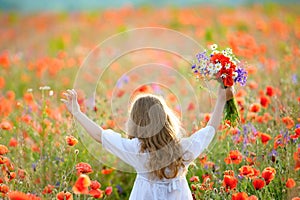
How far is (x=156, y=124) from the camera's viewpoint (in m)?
2.84

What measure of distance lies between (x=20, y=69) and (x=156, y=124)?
4557mm

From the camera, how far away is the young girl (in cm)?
284

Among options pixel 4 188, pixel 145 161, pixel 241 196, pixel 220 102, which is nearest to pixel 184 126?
pixel 220 102

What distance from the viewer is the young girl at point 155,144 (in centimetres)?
284

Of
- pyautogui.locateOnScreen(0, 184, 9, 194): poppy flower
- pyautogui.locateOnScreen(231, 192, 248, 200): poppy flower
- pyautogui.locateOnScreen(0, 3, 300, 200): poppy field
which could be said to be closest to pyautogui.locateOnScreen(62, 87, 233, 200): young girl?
pyautogui.locateOnScreen(0, 3, 300, 200): poppy field

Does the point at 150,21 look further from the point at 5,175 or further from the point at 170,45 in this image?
the point at 5,175

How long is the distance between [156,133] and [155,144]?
58 mm

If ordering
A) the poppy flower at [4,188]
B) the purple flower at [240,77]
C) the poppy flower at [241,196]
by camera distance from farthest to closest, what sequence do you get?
1. the purple flower at [240,77]
2. the poppy flower at [4,188]
3. the poppy flower at [241,196]

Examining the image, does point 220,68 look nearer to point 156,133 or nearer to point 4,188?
point 156,133

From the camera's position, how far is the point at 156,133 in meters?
2.83

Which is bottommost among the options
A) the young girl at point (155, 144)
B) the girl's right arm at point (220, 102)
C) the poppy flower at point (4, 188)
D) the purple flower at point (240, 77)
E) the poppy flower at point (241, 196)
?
the poppy flower at point (241, 196)

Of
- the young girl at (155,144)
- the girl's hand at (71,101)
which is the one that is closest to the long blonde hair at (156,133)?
the young girl at (155,144)

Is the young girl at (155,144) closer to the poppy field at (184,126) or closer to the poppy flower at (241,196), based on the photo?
the poppy field at (184,126)

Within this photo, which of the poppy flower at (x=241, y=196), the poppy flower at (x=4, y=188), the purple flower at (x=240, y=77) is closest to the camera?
the poppy flower at (x=241, y=196)
